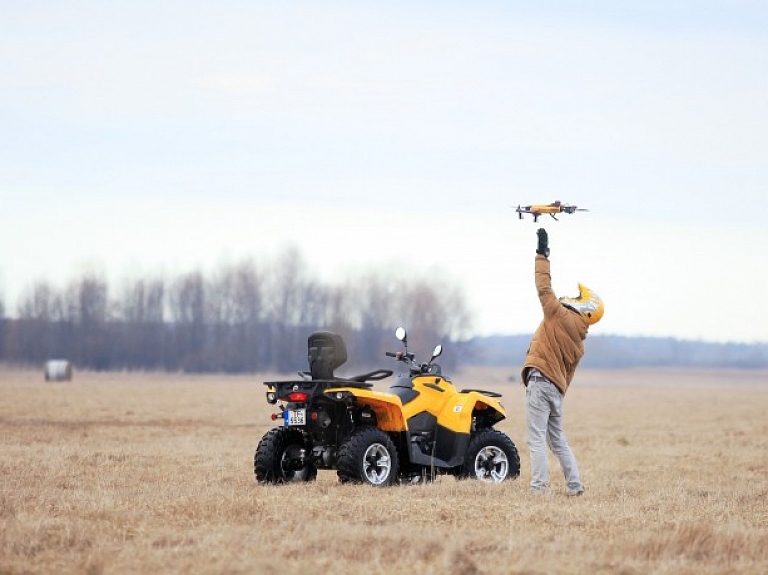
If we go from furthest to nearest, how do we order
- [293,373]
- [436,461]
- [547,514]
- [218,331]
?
[218,331], [293,373], [436,461], [547,514]

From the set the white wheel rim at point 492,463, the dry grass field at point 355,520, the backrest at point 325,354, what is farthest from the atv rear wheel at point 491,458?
the backrest at point 325,354

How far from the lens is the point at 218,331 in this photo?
4808 inches

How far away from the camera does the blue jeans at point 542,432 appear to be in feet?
42.8

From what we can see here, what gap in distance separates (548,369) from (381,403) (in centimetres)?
187

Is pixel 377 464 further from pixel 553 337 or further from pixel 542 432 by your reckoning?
pixel 553 337

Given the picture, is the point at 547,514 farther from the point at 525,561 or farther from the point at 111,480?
the point at 111,480

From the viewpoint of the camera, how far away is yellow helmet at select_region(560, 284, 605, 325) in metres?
13.4

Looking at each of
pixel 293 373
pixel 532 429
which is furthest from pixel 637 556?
pixel 293 373

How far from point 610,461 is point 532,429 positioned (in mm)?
7501

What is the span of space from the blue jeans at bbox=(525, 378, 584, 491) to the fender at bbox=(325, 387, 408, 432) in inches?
58.8

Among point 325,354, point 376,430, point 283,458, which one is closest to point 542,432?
point 376,430

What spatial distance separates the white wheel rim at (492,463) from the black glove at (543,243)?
9.36 ft

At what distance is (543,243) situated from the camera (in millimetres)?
12992

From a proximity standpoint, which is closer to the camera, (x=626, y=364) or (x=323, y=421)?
(x=323, y=421)
